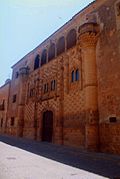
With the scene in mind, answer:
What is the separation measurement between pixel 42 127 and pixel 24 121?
13.3 ft

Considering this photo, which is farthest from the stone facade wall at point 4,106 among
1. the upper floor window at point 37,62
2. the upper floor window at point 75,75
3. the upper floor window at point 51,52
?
the upper floor window at point 75,75

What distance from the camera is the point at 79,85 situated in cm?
1289

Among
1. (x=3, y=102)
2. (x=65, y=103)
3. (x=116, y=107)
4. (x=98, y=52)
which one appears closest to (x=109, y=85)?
(x=116, y=107)

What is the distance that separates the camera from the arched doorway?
15577 millimetres

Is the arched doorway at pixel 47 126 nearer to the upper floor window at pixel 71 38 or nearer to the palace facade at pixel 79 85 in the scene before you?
the palace facade at pixel 79 85

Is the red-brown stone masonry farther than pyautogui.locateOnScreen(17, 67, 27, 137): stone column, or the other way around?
pyautogui.locateOnScreen(17, 67, 27, 137): stone column

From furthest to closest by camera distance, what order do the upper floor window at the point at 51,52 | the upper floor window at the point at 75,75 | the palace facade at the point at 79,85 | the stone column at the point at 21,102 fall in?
1. the stone column at the point at 21,102
2. the upper floor window at the point at 51,52
3. the upper floor window at the point at 75,75
4. the palace facade at the point at 79,85

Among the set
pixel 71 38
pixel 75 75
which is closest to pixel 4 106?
pixel 71 38

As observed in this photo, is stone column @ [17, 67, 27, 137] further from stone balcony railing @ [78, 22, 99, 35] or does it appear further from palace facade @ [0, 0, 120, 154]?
stone balcony railing @ [78, 22, 99, 35]

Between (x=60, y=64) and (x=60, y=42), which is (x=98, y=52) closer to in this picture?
(x=60, y=64)

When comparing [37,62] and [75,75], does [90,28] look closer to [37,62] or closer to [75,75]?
[75,75]

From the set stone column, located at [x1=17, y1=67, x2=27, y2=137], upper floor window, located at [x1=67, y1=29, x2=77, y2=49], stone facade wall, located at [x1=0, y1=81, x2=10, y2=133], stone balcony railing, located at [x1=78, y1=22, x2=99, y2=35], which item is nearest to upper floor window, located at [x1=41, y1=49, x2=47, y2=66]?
stone column, located at [x1=17, y1=67, x2=27, y2=137]

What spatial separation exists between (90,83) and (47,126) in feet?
20.9

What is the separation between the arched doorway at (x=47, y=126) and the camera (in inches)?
613
